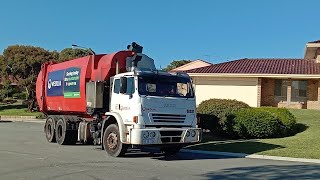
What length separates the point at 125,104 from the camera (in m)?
13.9

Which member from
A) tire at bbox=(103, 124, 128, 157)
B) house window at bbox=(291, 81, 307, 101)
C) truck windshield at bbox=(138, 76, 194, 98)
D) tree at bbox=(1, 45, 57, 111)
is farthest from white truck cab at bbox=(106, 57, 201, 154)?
tree at bbox=(1, 45, 57, 111)

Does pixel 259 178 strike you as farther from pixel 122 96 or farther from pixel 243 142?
pixel 243 142

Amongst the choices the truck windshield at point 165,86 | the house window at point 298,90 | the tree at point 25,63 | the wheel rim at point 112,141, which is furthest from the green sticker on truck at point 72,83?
the tree at point 25,63

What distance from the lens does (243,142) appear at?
18.0 metres

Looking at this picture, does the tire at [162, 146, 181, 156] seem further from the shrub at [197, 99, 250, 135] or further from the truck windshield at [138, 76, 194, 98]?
the shrub at [197, 99, 250, 135]

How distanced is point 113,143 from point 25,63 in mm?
39762

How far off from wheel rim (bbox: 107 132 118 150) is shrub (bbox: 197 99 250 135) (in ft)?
20.9

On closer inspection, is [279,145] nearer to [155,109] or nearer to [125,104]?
[155,109]

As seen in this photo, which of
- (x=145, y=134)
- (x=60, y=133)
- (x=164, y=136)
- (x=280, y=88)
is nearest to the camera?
(x=145, y=134)

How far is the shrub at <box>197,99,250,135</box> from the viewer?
64.8 ft

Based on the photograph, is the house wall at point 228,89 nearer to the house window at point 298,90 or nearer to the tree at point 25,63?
the house window at point 298,90

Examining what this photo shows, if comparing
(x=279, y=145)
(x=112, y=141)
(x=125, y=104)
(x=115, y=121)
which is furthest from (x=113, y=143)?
(x=279, y=145)

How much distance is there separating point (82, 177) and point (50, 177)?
2.30ft

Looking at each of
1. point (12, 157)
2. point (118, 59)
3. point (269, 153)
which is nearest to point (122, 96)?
point (118, 59)
